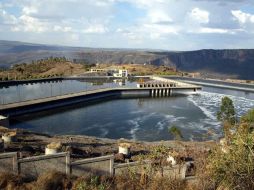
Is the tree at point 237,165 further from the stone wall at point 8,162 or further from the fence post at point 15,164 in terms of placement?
the stone wall at point 8,162

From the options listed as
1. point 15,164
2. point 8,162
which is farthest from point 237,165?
point 8,162

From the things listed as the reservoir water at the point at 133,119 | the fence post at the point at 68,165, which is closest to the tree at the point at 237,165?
the fence post at the point at 68,165

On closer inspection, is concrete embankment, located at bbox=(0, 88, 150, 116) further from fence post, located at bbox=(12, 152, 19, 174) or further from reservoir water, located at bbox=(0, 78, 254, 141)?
fence post, located at bbox=(12, 152, 19, 174)

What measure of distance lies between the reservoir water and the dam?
8.95 ft

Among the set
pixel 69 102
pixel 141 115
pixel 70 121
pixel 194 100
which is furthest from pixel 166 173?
pixel 194 100

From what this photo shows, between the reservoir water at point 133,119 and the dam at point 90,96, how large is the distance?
2729 millimetres

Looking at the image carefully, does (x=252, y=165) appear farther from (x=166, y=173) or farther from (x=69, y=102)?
(x=69, y=102)

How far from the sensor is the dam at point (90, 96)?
240ft

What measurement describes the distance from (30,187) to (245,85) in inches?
5471

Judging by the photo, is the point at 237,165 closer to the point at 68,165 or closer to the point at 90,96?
the point at 68,165

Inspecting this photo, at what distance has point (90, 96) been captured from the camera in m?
96.5

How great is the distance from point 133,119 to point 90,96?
29.2m

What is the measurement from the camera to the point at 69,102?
287ft

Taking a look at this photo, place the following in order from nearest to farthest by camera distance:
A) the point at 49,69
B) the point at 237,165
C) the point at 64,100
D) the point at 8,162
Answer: the point at 237,165 → the point at 8,162 → the point at 64,100 → the point at 49,69
